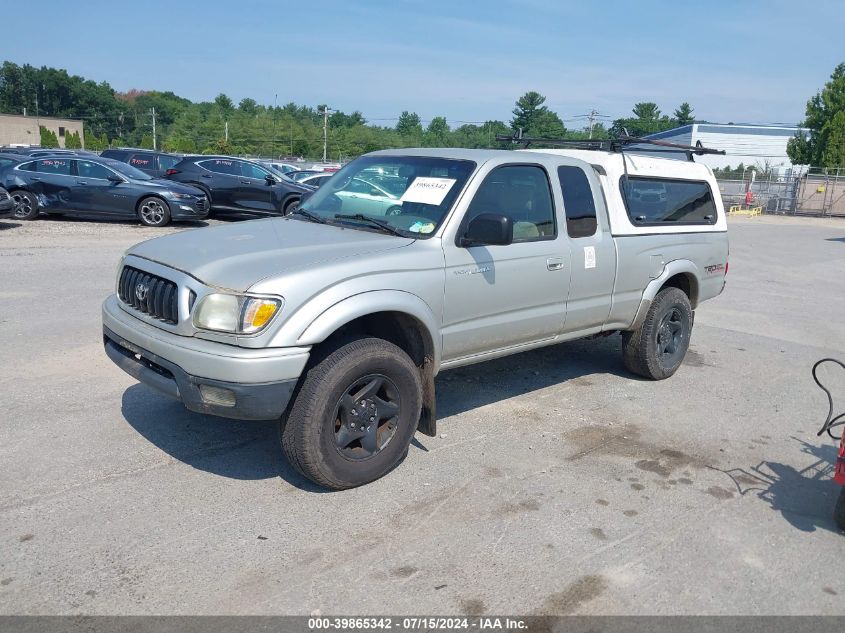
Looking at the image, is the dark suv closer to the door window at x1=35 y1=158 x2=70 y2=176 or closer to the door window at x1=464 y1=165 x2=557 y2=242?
the door window at x1=35 y1=158 x2=70 y2=176

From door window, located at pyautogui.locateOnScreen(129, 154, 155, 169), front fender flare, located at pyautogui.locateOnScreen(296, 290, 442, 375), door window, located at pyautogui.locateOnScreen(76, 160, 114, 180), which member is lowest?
front fender flare, located at pyautogui.locateOnScreen(296, 290, 442, 375)

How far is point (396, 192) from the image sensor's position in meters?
4.99

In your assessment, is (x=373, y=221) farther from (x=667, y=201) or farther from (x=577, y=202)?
(x=667, y=201)

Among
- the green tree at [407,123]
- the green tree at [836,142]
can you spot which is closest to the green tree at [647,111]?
the green tree at [407,123]

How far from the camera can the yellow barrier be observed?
118 ft

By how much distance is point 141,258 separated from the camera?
174 inches

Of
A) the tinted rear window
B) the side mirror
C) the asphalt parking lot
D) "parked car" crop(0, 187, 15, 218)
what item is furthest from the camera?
"parked car" crop(0, 187, 15, 218)

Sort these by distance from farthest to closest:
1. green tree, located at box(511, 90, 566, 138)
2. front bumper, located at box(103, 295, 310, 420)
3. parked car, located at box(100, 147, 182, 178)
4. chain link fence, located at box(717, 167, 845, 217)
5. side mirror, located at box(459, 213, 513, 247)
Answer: green tree, located at box(511, 90, 566, 138)
chain link fence, located at box(717, 167, 845, 217)
parked car, located at box(100, 147, 182, 178)
side mirror, located at box(459, 213, 513, 247)
front bumper, located at box(103, 295, 310, 420)

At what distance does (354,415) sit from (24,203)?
551 inches

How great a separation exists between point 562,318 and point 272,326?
2479 mm

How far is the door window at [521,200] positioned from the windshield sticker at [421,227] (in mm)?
316

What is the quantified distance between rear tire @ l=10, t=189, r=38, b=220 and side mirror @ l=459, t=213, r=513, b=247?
→ 542 inches

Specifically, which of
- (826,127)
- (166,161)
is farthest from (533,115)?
(166,161)

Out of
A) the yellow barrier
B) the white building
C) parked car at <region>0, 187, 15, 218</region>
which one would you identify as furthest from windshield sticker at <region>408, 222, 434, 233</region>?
the white building
